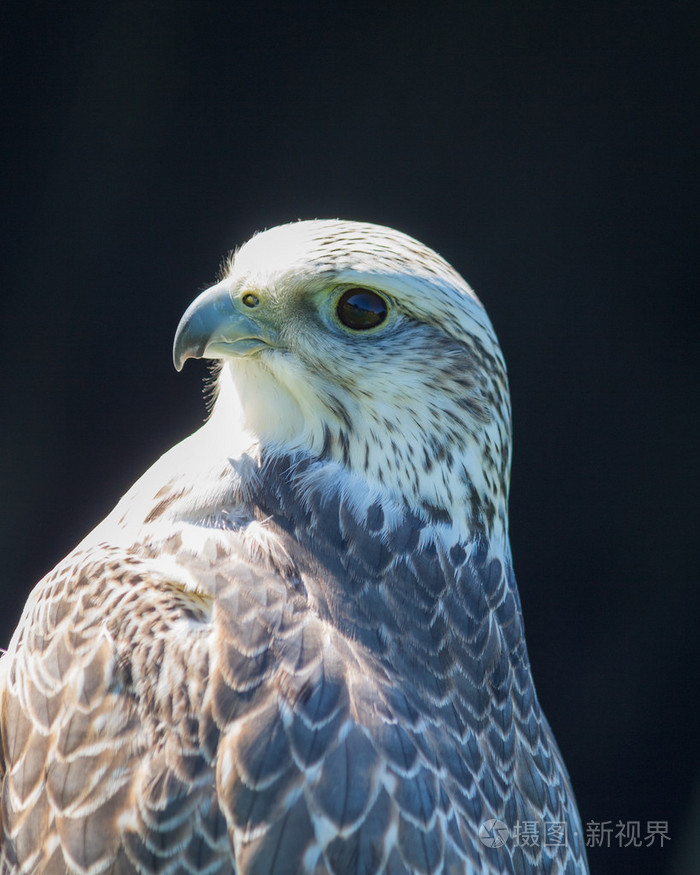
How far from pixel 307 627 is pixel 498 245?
1946mm

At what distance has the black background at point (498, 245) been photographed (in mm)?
2857

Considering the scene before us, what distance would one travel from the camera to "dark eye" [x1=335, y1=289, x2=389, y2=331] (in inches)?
64.2

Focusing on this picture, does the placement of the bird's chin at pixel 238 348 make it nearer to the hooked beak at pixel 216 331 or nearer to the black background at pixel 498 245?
the hooked beak at pixel 216 331

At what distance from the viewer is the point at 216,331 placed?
1.62m

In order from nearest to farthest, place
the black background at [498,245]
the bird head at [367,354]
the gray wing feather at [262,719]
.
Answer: the gray wing feather at [262,719] → the bird head at [367,354] → the black background at [498,245]

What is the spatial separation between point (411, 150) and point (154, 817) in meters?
2.26

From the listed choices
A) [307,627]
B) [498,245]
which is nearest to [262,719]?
[307,627]

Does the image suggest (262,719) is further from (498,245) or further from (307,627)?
(498,245)

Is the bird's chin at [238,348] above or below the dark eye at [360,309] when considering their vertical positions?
below

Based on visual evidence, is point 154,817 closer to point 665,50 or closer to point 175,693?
point 175,693

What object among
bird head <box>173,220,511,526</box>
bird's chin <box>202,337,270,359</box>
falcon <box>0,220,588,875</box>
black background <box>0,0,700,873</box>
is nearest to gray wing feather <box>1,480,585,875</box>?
falcon <box>0,220,588,875</box>

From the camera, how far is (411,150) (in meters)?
3.01

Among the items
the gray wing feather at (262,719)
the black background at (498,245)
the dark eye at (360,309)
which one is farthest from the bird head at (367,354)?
the black background at (498,245)

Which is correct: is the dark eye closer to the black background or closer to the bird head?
the bird head
